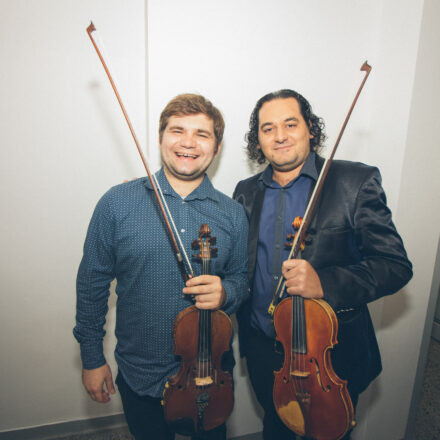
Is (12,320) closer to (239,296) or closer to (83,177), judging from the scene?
(83,177)

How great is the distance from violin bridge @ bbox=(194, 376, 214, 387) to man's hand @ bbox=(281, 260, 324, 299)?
1.39 feet

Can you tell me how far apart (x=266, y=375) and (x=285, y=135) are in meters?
1.12

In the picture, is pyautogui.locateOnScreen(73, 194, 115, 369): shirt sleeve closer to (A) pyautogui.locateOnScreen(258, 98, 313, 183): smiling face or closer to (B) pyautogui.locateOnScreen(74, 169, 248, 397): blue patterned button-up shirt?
(B) pyautogui.locateOnScreen(74, 169, 248, 397): blue patterned button-up shirt

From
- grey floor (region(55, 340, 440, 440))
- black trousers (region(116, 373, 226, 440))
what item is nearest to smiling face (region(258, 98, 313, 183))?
black trousers (region(116, 373, 226, 440))

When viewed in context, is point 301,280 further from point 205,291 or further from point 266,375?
point 266,375

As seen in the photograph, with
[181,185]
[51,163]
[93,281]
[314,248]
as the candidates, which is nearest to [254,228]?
[314,248]

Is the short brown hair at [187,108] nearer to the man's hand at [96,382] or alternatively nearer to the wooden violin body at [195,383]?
the wooden violin body at [195,383]

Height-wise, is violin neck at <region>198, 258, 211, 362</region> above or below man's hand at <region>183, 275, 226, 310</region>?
below

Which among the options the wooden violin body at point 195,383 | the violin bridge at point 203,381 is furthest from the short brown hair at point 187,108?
the violin bridge at point 203,381

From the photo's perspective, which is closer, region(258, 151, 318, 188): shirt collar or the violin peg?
the violin peg

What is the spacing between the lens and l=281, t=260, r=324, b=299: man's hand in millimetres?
1002

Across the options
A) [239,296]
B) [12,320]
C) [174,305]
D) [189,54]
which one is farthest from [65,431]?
[189,54]

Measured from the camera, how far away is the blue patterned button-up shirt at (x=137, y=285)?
1.13 m

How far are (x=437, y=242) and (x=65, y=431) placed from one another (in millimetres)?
2632
